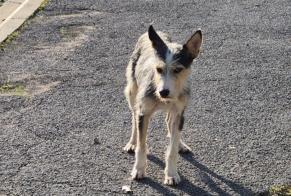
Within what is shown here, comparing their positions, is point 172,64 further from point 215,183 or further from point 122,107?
point 122,107

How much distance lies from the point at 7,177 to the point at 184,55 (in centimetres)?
213

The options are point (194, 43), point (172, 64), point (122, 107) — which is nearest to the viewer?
point (172, 64)

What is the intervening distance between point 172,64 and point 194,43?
0.31 m

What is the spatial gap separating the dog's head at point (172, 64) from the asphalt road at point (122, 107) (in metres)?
1.02

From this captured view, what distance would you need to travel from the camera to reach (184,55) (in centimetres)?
519

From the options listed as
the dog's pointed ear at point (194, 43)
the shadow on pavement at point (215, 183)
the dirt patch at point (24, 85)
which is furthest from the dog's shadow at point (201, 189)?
the dirt patch at point (24, 85)

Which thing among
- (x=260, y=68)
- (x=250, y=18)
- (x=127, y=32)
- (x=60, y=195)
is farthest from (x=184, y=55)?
(x=250, y=18)

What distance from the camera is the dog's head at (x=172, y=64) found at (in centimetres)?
512

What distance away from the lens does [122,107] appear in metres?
7.26

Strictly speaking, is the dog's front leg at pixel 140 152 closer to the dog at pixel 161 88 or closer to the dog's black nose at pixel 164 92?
the dog at pixel 161 88

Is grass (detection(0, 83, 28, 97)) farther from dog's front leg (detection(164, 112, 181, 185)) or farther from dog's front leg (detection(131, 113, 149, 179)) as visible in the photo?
dog's front leg (detection(164, 112, 181, 185))

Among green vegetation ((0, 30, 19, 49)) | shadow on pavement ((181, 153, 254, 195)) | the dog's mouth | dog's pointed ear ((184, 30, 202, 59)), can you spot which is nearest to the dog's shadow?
shadow on pavement ((181, 153, 254, 195))

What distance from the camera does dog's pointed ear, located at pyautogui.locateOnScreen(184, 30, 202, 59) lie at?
5164 millimetres

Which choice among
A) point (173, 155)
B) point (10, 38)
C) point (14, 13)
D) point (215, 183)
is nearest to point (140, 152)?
point (173, 155)
